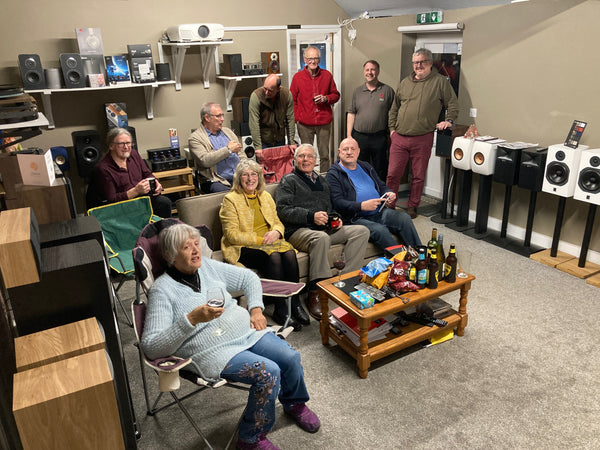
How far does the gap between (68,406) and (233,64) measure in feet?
14.2


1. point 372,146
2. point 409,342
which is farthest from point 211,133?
point 409,342

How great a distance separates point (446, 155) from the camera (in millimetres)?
5012

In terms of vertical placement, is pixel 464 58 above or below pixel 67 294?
above

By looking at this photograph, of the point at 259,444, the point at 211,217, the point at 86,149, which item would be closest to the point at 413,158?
the point at 211,217

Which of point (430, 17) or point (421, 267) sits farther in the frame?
point (430, 17)

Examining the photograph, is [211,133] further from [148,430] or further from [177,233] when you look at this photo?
[148,430]

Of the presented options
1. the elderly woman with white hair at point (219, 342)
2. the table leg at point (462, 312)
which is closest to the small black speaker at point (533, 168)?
the table leg at point (462, 312)

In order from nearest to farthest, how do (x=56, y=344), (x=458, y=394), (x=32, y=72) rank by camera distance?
(x=56, y=344) → (x=458, y=394) → (x=32, y=72)

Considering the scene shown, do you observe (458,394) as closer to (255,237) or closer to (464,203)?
(255,237)

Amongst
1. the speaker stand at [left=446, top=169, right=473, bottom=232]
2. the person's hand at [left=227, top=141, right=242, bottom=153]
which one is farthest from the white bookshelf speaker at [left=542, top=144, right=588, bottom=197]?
the person's hand at [left=227, top=141, right=242, bottom=153]

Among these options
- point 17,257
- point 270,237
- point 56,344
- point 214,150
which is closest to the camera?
point 17,257

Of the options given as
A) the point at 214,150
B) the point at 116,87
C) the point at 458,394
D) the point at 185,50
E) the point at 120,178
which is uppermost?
the point at 185,50

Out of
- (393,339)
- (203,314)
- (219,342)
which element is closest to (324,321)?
(393,339)

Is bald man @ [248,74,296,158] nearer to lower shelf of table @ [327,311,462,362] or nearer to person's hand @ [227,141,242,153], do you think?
person's hand @ [227,141,242,153]
